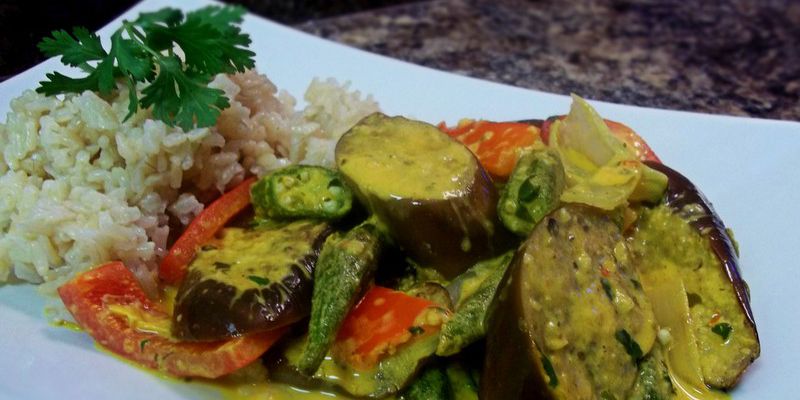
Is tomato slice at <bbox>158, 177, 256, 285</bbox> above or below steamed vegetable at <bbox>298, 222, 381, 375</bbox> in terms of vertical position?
below

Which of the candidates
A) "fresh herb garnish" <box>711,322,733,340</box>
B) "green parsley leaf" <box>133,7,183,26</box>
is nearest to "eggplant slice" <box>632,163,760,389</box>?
"fresh herb garnish" <box>711,322,733,340</box>

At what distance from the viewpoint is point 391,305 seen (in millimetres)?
1854

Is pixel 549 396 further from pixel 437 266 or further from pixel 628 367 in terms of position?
pixel 437 266

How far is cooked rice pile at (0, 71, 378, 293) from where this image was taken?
200 centimetres

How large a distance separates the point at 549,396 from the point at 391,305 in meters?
0.49

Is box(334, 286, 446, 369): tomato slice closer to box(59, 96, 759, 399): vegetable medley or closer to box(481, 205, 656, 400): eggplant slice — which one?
box(59, 96, 759, 399): vegetable medley

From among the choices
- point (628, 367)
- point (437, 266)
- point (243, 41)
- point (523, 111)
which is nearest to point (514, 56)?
point (523, 111)

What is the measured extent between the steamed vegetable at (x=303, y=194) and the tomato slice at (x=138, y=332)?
14.7 inches

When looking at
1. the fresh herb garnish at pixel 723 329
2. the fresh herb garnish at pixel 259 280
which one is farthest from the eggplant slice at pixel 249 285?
the fresh herb garnish at pixel 723 329

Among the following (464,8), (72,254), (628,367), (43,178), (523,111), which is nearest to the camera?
(628,367)

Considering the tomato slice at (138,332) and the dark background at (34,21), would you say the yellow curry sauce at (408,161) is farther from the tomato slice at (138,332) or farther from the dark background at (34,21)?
the dark background at (34,21)

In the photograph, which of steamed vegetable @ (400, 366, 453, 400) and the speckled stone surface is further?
the speckled stone surface

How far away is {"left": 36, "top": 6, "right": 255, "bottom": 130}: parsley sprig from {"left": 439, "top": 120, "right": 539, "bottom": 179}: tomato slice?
0.68m

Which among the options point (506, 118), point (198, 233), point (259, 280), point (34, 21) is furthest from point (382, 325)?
point (34, 21)
